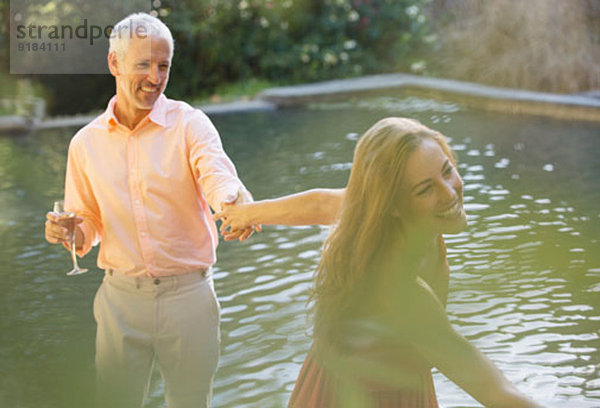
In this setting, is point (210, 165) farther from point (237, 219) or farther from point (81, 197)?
point (81, 197)

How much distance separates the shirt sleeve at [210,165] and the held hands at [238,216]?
20mm

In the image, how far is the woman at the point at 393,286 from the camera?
1.91m

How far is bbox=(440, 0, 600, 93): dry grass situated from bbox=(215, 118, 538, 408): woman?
12.6 metres

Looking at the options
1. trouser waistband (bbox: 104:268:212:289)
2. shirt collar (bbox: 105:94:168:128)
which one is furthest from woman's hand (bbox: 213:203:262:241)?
shirt collar (bbox: 105:94:168:128)

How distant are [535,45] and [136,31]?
12.2m

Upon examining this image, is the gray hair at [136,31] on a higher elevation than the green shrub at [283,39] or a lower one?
higher

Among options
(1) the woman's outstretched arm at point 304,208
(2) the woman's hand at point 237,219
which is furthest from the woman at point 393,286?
(2) the woman's hand at point 237,219

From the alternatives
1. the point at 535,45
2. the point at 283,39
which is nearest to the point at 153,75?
the point at 535,45

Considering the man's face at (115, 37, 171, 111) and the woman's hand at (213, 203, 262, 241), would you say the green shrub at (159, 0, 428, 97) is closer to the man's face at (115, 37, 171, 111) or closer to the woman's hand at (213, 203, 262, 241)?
the man's face at (115, 37, 171, 111)

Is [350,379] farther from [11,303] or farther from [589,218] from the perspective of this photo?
[589,218]

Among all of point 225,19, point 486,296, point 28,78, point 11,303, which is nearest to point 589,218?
point 486,296

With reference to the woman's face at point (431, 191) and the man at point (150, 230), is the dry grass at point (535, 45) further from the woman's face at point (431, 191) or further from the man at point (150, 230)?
the woman's face at point (431, 191)

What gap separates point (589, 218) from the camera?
7.20 metres

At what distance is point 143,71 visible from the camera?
293cm
